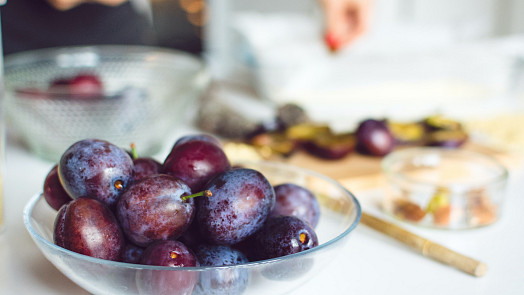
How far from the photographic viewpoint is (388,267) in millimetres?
576

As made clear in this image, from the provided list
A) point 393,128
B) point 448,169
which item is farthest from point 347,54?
point 448,169

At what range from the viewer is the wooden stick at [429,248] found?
55cm

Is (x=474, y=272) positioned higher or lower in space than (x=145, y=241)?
lower

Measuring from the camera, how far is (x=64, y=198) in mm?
515

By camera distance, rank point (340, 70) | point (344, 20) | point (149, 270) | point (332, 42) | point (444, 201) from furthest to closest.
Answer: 1. point (344, 20)
2. point (332, 42)
3. point (340, 70)
4. point (444, 201)
5. point (149, 270)

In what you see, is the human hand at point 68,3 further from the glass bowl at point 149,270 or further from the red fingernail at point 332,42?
the glass bowl at point 149,270

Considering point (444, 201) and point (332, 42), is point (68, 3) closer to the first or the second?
point (332, 42)

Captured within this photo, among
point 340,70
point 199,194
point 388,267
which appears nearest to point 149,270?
point 199,194

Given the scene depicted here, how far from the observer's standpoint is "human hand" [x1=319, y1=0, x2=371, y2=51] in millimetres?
1526

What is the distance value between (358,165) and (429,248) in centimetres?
→ 34

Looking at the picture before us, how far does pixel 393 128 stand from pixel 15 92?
2.32 ft

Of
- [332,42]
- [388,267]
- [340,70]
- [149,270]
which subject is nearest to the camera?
[149,270]

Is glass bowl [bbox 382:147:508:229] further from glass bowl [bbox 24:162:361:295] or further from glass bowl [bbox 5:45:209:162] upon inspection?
glass bowl [bbox 5:45:209:162]

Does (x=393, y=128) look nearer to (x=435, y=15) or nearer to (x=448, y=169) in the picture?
(x=448, y=169)
